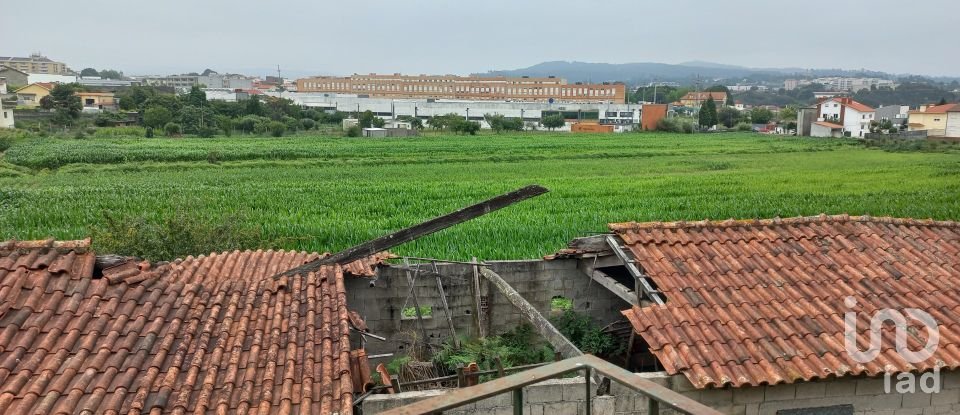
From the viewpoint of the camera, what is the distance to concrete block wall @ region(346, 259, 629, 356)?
845cm

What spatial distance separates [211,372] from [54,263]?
247cm

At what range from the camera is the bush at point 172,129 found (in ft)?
197

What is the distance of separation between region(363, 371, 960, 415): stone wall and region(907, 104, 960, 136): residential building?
248ft

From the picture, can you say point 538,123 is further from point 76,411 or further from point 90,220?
point 76,411

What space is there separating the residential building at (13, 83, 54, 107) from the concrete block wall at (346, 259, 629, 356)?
90568 mm

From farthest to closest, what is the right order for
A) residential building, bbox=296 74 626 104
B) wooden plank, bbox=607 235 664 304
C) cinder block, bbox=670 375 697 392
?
residential building, bbox=296 74 626 104 < wooden plank, bbox=607 235 664 304 < cinder block, bbox=670 375 697 392

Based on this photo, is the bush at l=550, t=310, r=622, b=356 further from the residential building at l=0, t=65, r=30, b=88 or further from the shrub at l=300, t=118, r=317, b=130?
the residential building at l=0, t=65, r=30, b=88

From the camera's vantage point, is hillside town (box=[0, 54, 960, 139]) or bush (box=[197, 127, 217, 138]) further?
hillside town (box=[0, 54, 960, 139])

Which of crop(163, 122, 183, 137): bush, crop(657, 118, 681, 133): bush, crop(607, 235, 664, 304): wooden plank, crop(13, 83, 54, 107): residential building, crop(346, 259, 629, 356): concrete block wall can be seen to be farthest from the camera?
crop(13, 83, 54, 107): residential building

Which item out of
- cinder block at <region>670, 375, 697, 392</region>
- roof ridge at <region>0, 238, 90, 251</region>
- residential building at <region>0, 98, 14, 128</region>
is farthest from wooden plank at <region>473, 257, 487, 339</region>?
residential building at <region>0, 98, 14, 128</region>

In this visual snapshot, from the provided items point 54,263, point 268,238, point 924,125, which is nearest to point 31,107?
point 268,238

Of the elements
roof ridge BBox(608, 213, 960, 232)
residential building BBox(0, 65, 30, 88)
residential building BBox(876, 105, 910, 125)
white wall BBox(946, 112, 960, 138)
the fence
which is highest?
residential building BBox(0, 65, 30, 88)

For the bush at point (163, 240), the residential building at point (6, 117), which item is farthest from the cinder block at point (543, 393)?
the residential building at point (6, 117)

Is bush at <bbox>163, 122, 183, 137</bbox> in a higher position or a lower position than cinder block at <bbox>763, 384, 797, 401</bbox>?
higher
